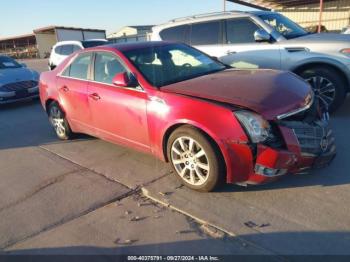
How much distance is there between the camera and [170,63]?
4629 mm

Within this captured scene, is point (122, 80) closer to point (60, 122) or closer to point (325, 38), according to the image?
point (60, 122)

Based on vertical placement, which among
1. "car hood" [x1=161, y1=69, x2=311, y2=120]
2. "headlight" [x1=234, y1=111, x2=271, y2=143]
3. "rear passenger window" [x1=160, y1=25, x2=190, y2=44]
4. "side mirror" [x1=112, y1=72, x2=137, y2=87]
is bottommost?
"headlight" [x1=234, y1=111, x2=271, y2=143]

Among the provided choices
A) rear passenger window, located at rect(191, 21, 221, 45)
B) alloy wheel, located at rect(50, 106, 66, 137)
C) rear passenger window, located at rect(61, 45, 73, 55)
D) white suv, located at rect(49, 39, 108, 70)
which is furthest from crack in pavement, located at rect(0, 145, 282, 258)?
rear passenger window, located at rect(61, 45, 73, 55)

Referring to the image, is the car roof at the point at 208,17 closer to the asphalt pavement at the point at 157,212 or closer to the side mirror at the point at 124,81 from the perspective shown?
the asphalt pavement at the point at 157,212

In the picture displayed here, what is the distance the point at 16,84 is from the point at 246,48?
646 cm

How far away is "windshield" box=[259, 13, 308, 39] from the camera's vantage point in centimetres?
646

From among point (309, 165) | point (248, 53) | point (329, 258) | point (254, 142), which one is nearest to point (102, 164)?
point (254, 142)

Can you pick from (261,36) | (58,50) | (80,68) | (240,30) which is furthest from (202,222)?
(58,50)

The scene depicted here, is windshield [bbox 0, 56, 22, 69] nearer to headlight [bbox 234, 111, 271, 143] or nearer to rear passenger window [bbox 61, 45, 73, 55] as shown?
rear passenger window [bbox 61, 45, 73, 55]

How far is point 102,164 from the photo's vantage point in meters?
Answer: 4.73

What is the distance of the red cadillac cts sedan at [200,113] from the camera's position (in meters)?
3.25

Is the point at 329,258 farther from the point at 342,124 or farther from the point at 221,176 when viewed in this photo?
the point at 342,124

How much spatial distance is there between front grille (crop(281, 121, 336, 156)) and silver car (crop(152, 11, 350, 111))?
2.53m

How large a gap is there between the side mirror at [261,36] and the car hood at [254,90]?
2036mm
